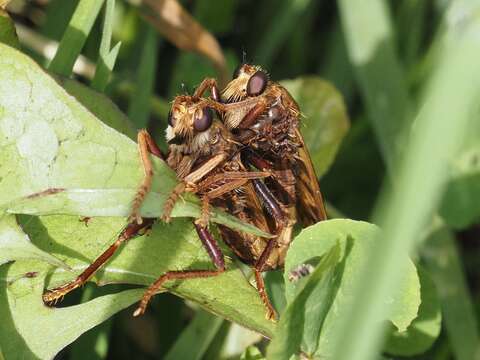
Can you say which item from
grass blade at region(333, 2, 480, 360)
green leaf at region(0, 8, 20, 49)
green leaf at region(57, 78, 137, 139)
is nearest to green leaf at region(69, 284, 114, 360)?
green leaf at region(57, 78, 137, 139)

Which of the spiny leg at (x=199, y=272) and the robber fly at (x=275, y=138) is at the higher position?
the robber fly at (x=275, y=138)

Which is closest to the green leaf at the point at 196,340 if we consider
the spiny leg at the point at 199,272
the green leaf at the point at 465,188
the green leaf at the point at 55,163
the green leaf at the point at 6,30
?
the spiny leg at the point at 199,272

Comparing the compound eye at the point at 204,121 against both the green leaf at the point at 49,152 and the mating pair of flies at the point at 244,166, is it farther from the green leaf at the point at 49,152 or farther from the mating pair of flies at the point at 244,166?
the green leaf at the point at 49,152

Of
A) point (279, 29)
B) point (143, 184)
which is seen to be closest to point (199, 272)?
point (143, 184)

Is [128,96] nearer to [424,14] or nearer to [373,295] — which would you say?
[424,14]

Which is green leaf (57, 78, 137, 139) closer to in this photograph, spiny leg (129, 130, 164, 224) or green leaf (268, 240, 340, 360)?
spiny leg (129, 130, 164, 224)

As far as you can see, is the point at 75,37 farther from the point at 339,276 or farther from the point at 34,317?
the point at 339,276
